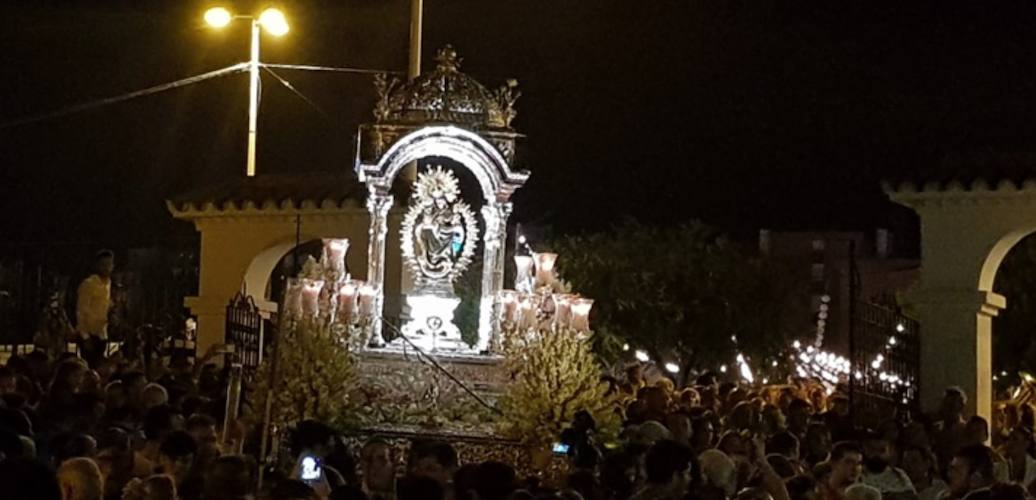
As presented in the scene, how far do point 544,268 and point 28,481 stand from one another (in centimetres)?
976

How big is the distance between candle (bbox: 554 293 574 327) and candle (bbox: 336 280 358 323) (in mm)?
1728

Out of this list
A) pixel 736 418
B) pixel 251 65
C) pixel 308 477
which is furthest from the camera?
pixel 251 65

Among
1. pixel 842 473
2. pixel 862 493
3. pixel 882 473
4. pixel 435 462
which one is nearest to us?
pixel 435 462

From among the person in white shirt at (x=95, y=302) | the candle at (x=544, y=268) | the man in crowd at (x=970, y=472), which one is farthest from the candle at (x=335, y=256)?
the man in crowd at (x=970, y=472)

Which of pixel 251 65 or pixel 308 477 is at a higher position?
pixel 251 65

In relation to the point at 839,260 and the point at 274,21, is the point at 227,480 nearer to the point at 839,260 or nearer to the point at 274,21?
the point at 274,21

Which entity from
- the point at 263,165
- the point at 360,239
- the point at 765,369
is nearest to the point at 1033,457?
the point at 360,239

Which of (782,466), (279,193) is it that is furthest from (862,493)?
(279,193)

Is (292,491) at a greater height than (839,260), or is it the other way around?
(839,260)

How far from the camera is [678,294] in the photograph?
35469 mm

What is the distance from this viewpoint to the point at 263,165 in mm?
37031

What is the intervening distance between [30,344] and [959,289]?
33.3 feet

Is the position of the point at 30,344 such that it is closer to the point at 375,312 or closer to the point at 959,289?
the point at 375,312

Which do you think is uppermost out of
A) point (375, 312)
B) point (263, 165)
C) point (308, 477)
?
point (263, 165)
